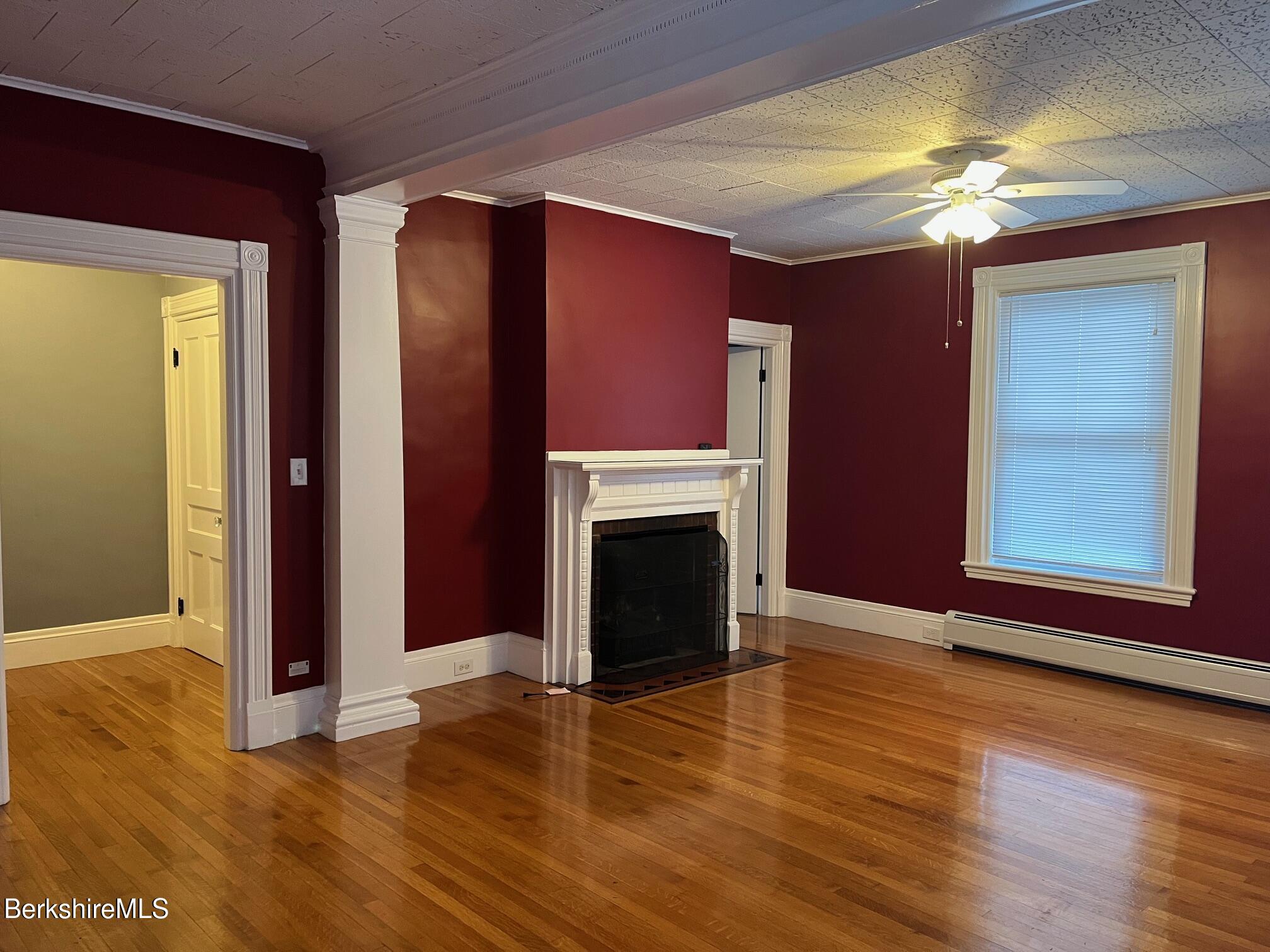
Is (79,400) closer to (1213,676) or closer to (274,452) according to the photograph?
(274,452)

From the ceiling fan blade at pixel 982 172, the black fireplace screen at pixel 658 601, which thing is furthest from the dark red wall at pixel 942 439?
the ceiling fan blade at pixel 982 172

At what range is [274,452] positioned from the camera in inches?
164

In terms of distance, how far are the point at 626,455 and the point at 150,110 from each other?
2.85 meters

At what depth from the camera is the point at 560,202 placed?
507 centimetres

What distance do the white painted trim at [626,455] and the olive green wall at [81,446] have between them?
270 centimetres

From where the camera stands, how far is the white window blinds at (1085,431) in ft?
17.5

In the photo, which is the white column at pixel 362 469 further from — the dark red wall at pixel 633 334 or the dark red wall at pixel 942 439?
the dark red wall at pixel 942 439

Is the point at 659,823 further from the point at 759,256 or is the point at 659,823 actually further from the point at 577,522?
the point at 759,256

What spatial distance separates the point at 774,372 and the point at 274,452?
154 inches

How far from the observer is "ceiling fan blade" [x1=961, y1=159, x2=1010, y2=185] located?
3969 millimetres

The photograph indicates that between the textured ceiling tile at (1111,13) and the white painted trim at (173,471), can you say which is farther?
the white painted trim at (173,471)

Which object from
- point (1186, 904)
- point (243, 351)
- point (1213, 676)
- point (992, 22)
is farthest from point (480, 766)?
point (1213, 676)

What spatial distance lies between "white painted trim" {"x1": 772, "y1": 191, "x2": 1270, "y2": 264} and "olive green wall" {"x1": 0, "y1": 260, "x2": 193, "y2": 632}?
13.0 ft

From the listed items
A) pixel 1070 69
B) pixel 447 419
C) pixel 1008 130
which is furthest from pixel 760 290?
pixel 1070 69
